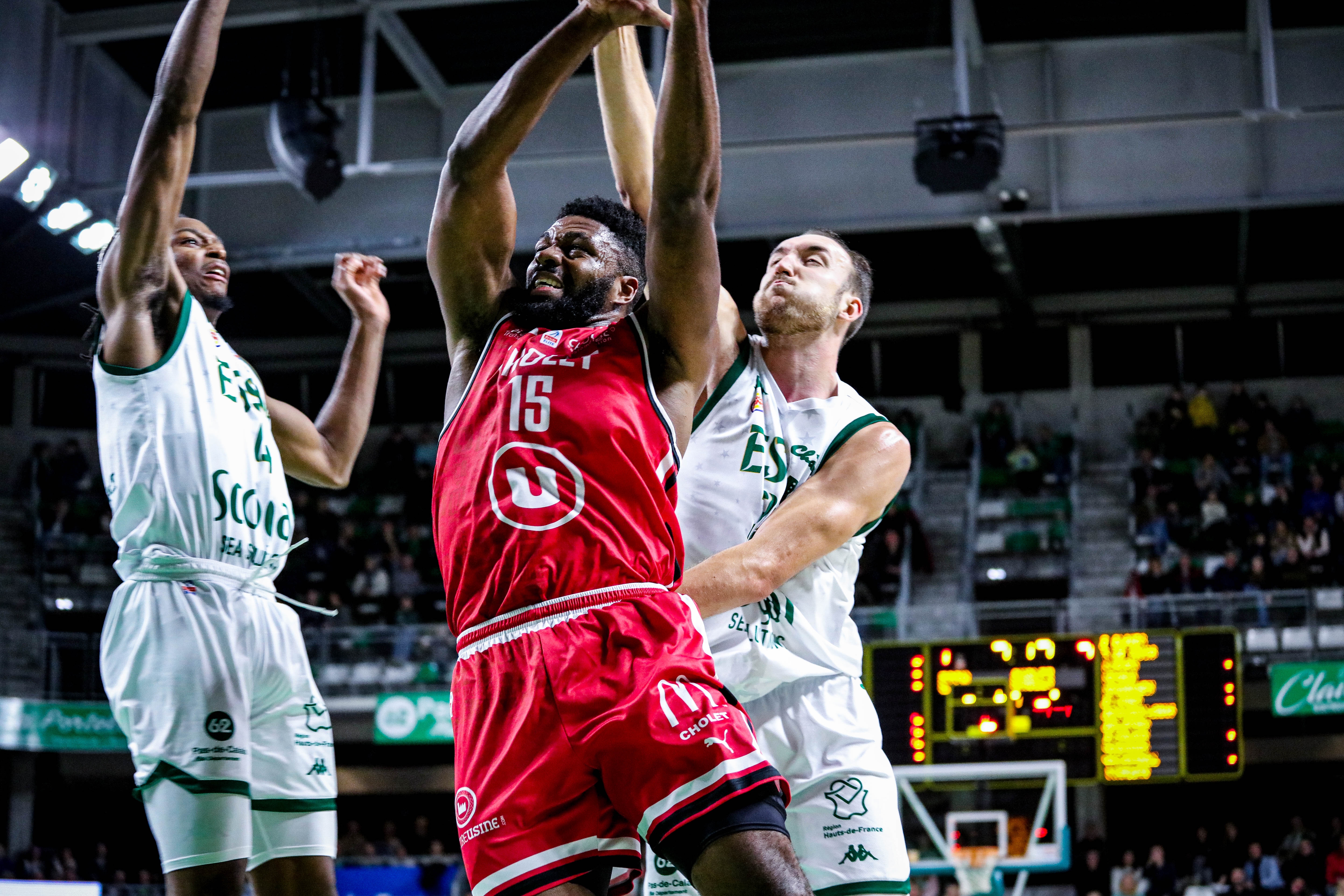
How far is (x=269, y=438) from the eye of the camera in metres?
4.89

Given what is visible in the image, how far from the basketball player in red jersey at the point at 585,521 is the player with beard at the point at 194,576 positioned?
3.43 feet

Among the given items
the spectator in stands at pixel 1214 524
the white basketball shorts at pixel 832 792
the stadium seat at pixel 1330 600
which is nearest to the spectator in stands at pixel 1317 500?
the spectator in stands at pixel 1214 524

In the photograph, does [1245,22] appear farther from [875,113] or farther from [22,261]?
[22,261]

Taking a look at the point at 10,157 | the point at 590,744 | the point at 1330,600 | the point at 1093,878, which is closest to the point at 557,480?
the point at 590,744

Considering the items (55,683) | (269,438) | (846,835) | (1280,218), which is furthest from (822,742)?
(1280,218)

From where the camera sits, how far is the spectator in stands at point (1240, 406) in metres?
23.5

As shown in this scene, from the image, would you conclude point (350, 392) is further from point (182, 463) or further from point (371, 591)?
point (371, 591)

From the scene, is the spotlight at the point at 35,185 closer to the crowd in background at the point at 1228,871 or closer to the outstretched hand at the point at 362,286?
the outstretched hand at the point at 362,286

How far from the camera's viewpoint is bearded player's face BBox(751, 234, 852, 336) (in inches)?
201

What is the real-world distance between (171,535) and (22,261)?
20801 mm

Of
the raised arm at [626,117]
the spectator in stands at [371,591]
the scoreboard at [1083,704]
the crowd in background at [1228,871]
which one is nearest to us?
the raised arm at [626,117]

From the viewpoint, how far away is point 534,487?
349 cm

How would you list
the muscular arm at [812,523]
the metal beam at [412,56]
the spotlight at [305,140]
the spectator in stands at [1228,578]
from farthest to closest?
the metal beam at [412,56]
the spectator in stands at [1228,578]
the spotlight at [305,140]
the muscular arm at [812,523]

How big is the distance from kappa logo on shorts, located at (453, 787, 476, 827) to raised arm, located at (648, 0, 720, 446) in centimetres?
118
